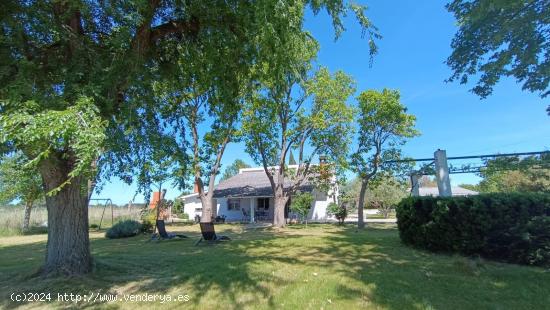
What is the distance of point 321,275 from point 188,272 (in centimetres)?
282

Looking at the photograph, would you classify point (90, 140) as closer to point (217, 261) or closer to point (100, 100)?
point (100, 100)

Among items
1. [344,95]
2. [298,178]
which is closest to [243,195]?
[298,178]

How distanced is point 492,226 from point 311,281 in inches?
178

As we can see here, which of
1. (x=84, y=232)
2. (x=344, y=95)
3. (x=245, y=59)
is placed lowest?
(x=84, y=232)

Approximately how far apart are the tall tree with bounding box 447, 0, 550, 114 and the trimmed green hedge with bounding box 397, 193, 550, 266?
12.2ft

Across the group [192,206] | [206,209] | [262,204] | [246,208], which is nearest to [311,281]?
[206,209]

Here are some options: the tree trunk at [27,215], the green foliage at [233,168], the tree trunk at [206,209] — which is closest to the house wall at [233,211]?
the tree trunk at [206,209]

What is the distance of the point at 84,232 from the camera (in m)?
6.76

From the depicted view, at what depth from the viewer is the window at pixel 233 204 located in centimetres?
3216

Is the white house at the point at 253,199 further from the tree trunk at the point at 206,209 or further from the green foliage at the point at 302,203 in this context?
the tree trunk at the point at 206,209

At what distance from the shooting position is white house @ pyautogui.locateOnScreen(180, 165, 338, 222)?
92.8ft

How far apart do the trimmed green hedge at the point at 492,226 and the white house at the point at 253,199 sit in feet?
55.8

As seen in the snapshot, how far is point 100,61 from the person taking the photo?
607cm

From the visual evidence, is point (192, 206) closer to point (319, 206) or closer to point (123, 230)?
point (319, 206)
